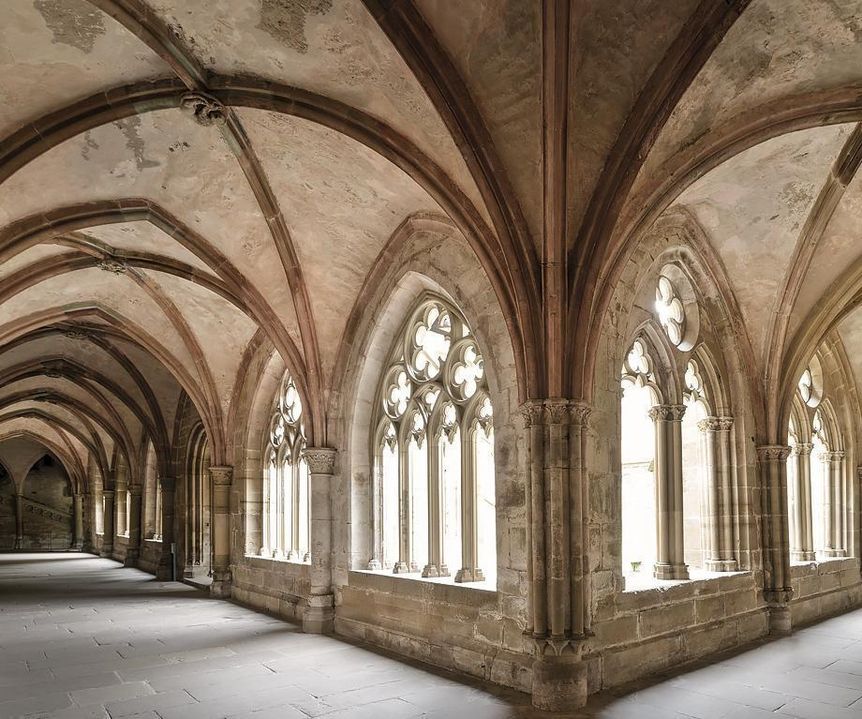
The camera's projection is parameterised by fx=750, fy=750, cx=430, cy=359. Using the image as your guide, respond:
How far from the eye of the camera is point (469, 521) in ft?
21.5

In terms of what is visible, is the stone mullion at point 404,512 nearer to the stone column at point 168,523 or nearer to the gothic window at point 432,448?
the gothic window at point 432,448

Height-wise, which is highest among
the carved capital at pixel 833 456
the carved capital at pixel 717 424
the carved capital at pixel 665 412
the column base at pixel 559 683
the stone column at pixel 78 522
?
the carved capital at pixel 665 412

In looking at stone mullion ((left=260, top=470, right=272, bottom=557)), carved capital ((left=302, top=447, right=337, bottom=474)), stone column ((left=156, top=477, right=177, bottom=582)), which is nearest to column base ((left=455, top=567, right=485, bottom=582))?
carved capital ((left=302, top=447, right=337, bottom=474))

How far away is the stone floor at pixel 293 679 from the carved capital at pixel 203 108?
14.1ft

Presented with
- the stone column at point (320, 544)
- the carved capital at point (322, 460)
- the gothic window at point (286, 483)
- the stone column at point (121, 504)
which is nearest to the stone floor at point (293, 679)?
the stone column at point (320, 544)

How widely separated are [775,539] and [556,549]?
3585 mm

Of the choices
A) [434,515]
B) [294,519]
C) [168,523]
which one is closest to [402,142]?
[434,515]

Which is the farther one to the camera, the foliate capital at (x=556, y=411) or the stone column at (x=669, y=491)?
the stone column at (x=669, y=491)

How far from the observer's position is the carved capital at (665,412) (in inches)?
275

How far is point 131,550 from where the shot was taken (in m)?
17.7

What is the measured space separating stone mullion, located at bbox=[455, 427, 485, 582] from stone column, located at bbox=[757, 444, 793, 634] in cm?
309

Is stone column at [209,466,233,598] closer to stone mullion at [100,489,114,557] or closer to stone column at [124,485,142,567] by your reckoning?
stone column at [124,485,142,567]

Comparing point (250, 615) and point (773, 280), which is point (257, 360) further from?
point (773, 280)

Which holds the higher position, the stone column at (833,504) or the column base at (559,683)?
the stone column at (833,504)
